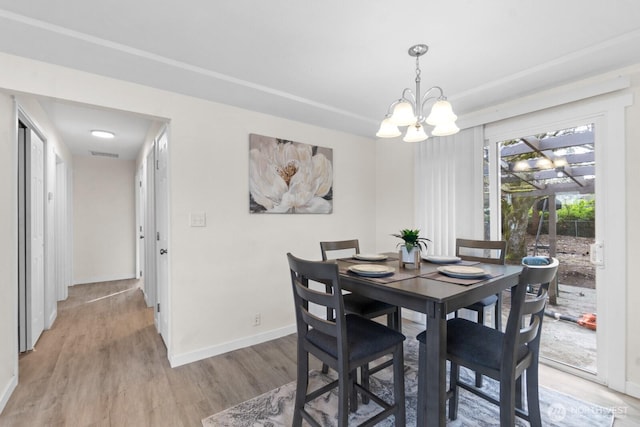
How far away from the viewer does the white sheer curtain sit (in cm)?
285

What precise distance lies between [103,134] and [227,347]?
330 centimetres

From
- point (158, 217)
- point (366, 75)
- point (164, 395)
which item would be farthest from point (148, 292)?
point (366, 75)

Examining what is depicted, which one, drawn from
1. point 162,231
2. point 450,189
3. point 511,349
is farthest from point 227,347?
point 450,189

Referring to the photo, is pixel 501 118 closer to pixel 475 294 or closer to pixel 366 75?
pixel 366 75

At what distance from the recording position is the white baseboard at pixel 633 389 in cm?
197

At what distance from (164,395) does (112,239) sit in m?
4.66

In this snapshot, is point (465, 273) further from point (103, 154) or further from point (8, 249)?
point (103, 154)

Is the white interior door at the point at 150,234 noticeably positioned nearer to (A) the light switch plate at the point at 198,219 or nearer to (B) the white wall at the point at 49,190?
(B) the white wall at the point at 49,190

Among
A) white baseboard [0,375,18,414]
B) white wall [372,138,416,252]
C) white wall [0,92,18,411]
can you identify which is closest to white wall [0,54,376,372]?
white wall [0,92,18,411]

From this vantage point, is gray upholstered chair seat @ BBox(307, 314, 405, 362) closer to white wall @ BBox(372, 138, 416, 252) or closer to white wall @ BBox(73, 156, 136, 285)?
white wall @ BBox(372, 138, 416, 252)

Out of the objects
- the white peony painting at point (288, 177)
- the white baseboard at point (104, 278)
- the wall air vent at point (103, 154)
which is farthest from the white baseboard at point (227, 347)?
the wall air vent at point (103, 154)

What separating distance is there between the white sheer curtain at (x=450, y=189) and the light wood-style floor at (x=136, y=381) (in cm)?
112

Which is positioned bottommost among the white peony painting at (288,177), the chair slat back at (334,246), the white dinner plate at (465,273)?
the white dinner plate at (465,273)

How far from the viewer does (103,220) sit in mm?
5516
